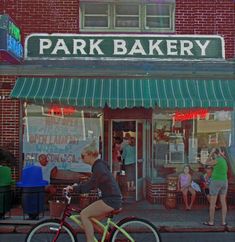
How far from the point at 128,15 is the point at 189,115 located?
3056 millimetres

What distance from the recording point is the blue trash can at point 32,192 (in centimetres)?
1055

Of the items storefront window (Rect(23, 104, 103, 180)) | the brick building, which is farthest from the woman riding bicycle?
storefront window (Rect(23, 104, 103, 180))

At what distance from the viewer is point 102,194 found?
266 inches

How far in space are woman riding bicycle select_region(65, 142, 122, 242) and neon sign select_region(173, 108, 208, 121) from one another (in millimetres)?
6362

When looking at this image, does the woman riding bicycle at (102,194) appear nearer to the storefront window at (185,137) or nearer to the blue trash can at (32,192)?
the blue trash can at (32,192)

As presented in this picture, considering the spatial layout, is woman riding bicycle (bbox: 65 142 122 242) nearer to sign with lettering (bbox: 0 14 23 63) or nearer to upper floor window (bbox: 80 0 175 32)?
sign with lettering (bbox: 0 14 23 63)

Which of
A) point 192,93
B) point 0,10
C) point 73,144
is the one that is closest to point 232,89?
point 192,93

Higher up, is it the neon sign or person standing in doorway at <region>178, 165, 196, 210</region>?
the neon sign

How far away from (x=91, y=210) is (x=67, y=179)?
19.7 ft

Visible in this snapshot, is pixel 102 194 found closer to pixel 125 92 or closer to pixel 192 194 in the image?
→ pixel 125 92

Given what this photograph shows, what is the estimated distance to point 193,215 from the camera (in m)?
11.4

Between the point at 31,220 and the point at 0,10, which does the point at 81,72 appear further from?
the point at 31,220

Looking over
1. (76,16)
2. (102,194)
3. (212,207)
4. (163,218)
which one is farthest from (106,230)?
(76,16)

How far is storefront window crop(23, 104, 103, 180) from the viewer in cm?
1256
